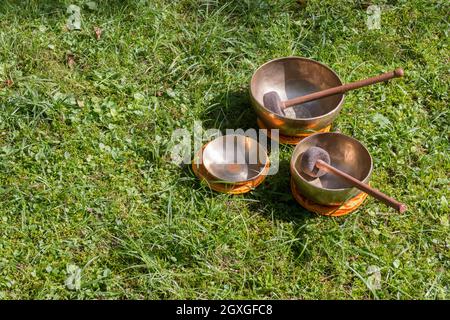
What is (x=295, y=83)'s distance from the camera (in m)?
4.47

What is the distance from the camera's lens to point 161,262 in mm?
3506

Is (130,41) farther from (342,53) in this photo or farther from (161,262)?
(161,262)

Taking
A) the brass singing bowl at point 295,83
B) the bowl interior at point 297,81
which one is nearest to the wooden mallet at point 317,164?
the brass singing bowl at point 295,83

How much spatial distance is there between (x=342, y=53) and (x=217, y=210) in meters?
1.88

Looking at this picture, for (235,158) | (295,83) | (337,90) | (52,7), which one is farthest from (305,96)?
(52,7)

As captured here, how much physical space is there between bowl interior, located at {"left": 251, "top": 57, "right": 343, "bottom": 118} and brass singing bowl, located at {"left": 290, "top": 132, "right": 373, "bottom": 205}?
14.5 inches

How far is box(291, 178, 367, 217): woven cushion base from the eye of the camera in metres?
3.74

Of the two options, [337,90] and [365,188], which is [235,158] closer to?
[337,90]

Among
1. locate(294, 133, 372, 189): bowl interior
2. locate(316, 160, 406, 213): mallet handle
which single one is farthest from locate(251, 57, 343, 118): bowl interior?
locate(316, 160, 406, 213): mallet handle

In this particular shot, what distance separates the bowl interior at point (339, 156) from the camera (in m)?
3.86

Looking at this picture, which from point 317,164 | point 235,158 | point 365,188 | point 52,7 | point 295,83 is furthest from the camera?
point 52,7

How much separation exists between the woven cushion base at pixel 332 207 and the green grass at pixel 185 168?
6 centimetres

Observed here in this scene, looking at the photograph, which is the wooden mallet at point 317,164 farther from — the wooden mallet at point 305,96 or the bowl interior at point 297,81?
the bowl interior at point 297,81

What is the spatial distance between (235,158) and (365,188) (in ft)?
3.13
